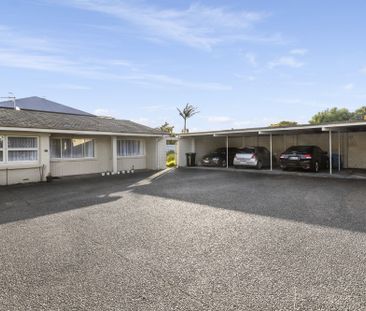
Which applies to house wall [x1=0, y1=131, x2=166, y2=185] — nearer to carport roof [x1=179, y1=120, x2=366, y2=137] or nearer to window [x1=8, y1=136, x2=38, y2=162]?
window [x1=8, y1=136, x2=38, y2=162]

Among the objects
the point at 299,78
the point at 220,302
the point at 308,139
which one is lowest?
the point at 220,302

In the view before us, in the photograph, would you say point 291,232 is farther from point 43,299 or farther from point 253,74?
point 253,74

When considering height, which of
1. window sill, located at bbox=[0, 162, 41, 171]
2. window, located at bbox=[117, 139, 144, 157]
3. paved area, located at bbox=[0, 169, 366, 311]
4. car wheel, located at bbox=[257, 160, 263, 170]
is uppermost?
window, located at bbox=[117, 139, 144, 157]

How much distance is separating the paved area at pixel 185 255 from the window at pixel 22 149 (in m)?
5.05

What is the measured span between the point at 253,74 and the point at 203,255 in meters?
17.3

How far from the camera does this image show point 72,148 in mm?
15523

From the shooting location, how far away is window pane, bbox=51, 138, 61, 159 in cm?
1466

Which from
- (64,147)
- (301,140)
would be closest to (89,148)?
(64,147)

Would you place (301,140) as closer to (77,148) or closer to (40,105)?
(77,148)

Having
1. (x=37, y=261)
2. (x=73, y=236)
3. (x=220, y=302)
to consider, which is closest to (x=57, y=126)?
(x=73, y=236)

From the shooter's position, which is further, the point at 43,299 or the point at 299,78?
the point at 299,78

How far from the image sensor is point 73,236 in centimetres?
518

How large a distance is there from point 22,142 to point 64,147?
8.22 feet

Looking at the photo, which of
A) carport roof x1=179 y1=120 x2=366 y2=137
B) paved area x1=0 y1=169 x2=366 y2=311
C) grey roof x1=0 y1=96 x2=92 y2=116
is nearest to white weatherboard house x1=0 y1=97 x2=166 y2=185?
carport roof x1=179 y1=120 x2=366 y2=137
